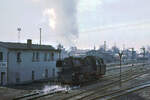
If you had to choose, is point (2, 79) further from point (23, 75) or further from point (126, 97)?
point (126, 97)

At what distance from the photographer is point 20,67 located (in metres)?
29.0

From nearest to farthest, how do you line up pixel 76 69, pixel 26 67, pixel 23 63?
1. pixel 76 69
2. pixel 23 63
3. pixel 26 67

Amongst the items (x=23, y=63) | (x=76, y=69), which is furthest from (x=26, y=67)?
(x=76, y=69)

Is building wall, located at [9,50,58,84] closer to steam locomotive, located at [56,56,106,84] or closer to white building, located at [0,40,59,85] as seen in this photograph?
white building, located at [0,40,59,85]

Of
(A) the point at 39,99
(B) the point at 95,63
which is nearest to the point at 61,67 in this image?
(B) the point at 95,63

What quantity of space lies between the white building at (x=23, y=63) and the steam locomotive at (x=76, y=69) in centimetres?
760

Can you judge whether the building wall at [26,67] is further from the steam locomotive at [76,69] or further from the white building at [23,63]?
the steam locomotive at [76,69]

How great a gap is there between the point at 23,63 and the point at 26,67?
3.00ft

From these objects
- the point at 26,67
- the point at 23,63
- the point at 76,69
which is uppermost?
the point at 23,63

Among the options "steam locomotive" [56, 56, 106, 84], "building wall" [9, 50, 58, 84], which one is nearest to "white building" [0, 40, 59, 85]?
"building wall" [9, 50, 58, 84]

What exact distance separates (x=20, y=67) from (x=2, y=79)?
123 inches

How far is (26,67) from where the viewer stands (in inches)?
1182

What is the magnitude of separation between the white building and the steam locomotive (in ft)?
24.9

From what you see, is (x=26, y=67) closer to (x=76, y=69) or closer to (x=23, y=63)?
(x=23, y=63)
